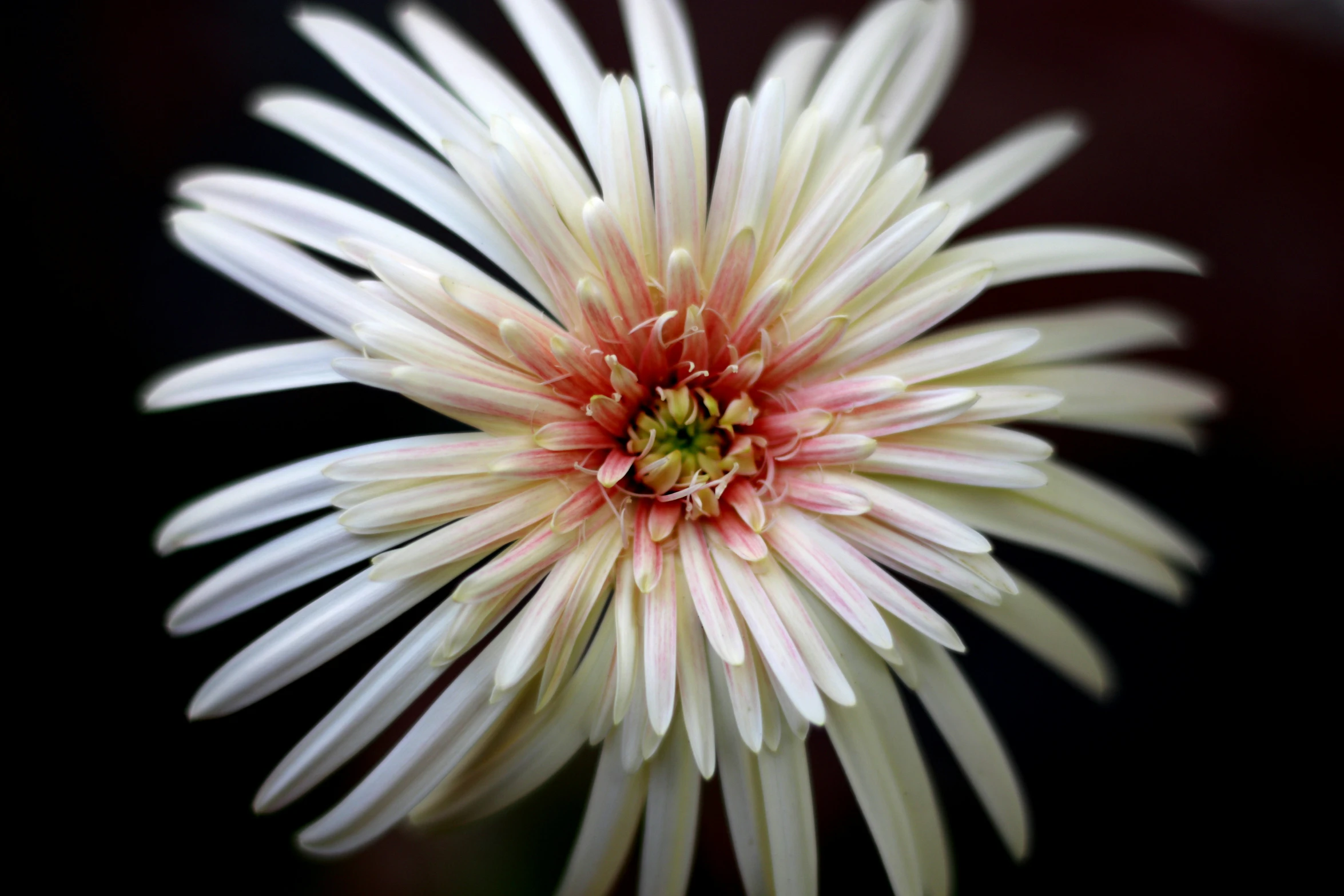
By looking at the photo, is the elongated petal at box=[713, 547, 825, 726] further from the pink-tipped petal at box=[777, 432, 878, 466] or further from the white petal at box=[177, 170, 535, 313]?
the white petal at box=[177, 170, 535, 313]

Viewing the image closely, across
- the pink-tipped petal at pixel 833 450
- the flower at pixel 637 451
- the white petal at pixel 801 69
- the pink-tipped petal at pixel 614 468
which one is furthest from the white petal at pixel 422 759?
the white petal at pixel 801 69

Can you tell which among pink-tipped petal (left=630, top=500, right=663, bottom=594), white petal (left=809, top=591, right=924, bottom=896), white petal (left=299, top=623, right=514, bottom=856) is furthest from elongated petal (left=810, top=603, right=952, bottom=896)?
white petal (left=299, top=623, right=514, bottom=856)

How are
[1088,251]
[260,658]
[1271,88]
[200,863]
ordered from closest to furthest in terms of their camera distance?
[260,658], [1088,251], [200,863], [1271,88]

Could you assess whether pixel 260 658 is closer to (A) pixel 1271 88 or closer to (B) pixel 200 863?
(B) pixel 200 863

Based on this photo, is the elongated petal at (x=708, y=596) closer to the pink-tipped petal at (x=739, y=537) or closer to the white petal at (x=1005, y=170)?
the pink-tipped petal at (x=739, y=537)

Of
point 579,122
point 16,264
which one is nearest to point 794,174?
point 579,122
